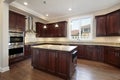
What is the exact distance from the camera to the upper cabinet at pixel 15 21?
417 cm

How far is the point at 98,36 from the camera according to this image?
512 centimetres

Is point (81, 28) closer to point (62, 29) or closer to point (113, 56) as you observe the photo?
point (62, 29)

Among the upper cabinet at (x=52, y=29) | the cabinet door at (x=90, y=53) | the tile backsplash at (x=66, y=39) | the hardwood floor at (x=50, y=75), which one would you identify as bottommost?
Answer: the hardwood floor at (x=50, y=75)

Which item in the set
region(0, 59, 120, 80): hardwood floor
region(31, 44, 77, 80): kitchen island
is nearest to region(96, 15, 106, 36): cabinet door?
region(0, 59, 120, 80): hardwood floor

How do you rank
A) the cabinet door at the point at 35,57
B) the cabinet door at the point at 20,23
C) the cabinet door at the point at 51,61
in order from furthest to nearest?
1. the cabinet door at the point at 20,23
2. the cabinet door at the point at 35,57
3. the cabinet door at the point at 51,61

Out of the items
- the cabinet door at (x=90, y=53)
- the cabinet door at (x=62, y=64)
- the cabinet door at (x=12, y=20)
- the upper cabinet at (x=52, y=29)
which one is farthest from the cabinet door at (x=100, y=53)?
the cabinet door at (x=12, y=20)

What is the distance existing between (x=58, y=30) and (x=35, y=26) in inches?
71.1

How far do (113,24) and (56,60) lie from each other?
3410mm

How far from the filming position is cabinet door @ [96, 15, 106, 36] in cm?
477

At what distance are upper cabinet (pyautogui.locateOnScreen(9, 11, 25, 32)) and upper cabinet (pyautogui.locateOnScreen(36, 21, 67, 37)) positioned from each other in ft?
6.10

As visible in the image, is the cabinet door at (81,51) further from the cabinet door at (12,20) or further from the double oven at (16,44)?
the cabinet door at (12,20)

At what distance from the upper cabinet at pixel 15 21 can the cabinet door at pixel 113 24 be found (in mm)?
4744

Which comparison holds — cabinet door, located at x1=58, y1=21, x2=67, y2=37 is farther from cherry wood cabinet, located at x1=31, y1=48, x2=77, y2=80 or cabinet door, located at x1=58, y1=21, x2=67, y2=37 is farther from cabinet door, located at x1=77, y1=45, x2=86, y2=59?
cherry wood cabinet, located at x1=31, y1=48, x2=77, y2=80

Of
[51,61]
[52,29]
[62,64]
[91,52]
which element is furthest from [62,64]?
[52,29]
